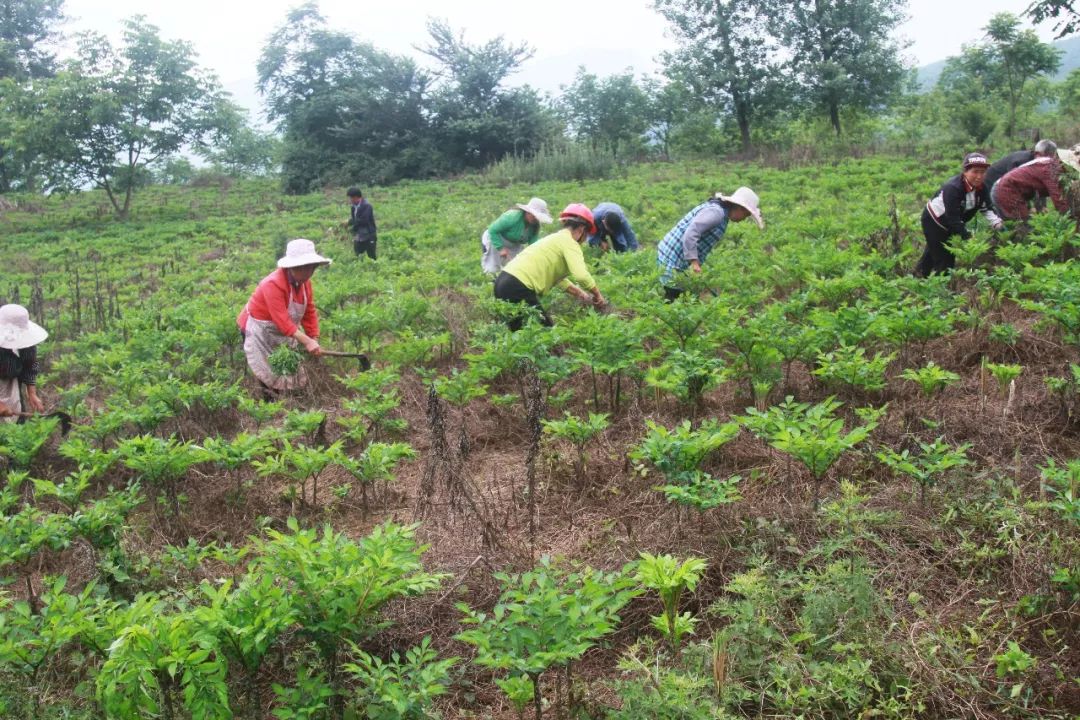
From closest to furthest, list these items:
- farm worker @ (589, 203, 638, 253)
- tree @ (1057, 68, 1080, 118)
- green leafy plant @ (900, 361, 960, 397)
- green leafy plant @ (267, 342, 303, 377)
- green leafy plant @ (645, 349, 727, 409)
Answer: green leafy plant @ (900, 361, 960, 397)
green leafy plant @ (645, 349, 727, 409)
green leafy plant @ (267, 342, 303, 377)
farm worker @ (589, 203, 638, 253)
tree @ (1057, 68, 1080, 118)

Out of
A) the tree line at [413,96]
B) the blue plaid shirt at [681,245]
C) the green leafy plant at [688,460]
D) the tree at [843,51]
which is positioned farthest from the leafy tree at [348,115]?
the green leafy plant at [688,460]

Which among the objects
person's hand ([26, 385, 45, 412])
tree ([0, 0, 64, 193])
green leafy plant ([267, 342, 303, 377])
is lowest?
person's hand ([26, 385, 45, 412])

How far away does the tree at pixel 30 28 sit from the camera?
113ft

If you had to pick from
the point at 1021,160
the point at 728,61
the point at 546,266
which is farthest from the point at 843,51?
the point at 546,266

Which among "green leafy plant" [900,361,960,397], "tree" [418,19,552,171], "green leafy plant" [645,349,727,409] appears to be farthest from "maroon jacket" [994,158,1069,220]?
"tree" [418,19,552,171]

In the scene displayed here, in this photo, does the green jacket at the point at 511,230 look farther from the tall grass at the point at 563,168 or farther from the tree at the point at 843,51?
the tree at the point at 843,51

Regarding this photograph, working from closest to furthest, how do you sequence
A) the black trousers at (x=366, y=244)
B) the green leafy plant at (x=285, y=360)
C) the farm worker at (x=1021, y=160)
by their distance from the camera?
1. the green leafy plant at (x=285, y=360)
2. the farm worker at (x=1021, y=160)
3. the black trousers at (x=366, y=244)

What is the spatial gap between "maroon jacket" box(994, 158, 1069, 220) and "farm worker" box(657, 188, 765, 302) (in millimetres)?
2466

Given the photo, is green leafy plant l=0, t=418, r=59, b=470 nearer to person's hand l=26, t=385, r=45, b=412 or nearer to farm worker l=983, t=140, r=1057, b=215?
person's hand l=26, t=385, r=45, b=412

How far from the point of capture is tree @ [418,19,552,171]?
29547 millimetres

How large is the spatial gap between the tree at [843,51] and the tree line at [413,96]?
6cm

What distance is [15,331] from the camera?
6.03m

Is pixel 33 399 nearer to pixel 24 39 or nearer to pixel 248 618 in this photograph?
pixel 248 618

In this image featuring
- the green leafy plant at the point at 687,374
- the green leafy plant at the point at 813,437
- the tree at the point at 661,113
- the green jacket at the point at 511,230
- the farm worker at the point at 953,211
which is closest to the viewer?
the green leafy plant at the point at 813,437
